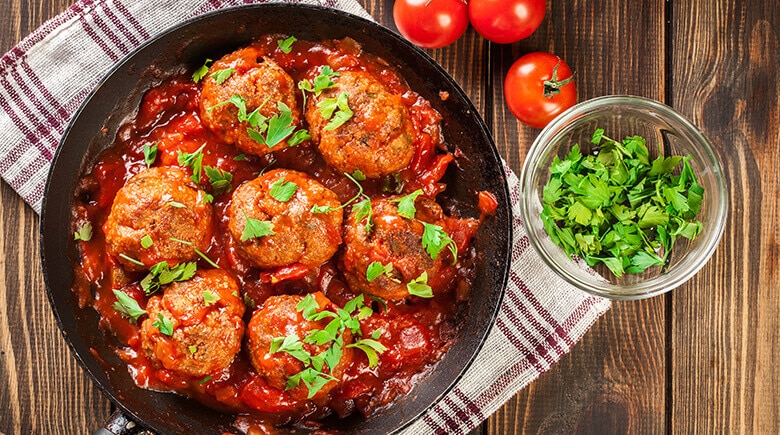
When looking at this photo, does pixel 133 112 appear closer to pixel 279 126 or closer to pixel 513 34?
pixel 279 126

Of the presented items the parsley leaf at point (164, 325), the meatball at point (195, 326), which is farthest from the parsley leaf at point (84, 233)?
the parsley leaf at point (164, 325)

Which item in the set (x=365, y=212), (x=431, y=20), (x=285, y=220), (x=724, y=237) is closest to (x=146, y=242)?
(x=285, y=220)

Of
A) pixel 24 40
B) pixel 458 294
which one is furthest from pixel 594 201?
pixel 24 40

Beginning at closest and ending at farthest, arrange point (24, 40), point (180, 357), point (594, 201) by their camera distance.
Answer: point (180, 357), point (594, 201), point (24, 40)

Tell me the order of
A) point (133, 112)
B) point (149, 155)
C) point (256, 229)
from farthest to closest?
point (133, 112)
point (149, 155)
point (256, 229)

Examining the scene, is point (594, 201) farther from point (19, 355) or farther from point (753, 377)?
point (19, 355)

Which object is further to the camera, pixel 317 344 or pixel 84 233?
pixel 84 233

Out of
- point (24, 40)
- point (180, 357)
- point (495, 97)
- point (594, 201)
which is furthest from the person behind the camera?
point (495, 97)

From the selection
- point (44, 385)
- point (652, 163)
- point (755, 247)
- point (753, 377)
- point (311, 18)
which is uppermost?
point (311, 18)
